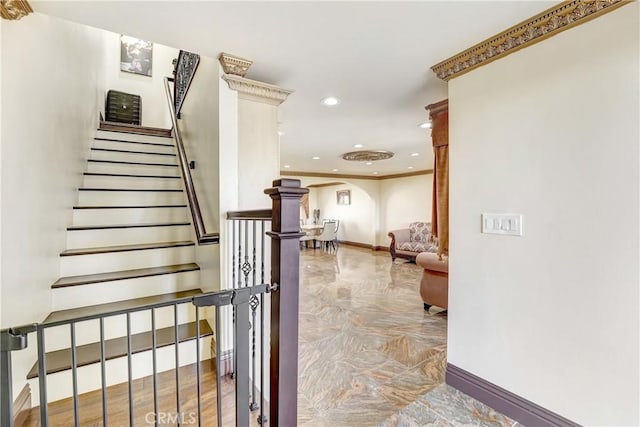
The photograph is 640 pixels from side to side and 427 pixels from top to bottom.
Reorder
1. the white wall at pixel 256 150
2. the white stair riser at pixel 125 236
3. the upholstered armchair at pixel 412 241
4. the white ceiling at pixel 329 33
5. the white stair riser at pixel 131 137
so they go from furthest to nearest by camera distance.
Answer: the upholstered armchair at pixel 412 241
the white stair riser at pixel 131 137
the white stair riser at pixel 125 236
the white wall at pixel 256 150
the white ceiling at pixel 329 33

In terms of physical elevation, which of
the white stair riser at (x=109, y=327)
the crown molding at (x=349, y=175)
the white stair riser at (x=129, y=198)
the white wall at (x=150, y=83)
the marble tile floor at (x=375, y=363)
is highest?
the white wall at (x=150, y=83)

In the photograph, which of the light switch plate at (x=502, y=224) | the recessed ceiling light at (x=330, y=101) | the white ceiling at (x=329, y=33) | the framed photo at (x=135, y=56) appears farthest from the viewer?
the framed photo at (x=135, y=56)

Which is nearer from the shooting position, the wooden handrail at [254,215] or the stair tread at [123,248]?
the wooden handrail at [254,215]

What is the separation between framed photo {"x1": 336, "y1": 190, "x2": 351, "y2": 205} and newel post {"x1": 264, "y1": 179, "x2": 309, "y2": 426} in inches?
353

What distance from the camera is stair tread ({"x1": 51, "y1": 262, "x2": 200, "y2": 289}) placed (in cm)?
205

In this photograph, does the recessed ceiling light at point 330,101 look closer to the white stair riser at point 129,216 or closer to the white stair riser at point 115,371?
the white stair riser at point 129,216

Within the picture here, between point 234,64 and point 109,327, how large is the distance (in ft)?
6.66

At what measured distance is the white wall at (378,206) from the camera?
794 centimetres

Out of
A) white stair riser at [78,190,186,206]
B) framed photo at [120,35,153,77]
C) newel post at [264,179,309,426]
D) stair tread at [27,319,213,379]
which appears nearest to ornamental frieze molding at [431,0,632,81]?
newel post at [264,179,309,426]

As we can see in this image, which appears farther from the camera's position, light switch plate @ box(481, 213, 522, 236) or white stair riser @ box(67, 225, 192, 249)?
white stair riser @ box(67, 225, 192, 249)

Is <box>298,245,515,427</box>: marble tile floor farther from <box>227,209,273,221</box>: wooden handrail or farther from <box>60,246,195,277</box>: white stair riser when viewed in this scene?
<box>60,246,195,277</box>: white stair riser

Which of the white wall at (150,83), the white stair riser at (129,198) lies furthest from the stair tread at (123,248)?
the white wall at (150,83)

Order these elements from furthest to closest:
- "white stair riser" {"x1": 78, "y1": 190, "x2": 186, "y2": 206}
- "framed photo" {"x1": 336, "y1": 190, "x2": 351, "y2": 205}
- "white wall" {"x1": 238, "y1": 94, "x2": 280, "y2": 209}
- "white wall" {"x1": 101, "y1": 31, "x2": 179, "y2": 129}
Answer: "framed photo" {"x1": 336, "y1": 190, "x2": 351, "y2": 205} < "white wall" {"x1": 101, "y1": 31, "x2": 179, "y2": 129} < "white stair riser" {"x1": 78, "y1": 190, "x2": 186, "y2": 206} < "white wall" {"x1": 238, "y1": 94, "x2": 280, "y2": 209}

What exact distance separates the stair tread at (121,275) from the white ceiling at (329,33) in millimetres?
1646
